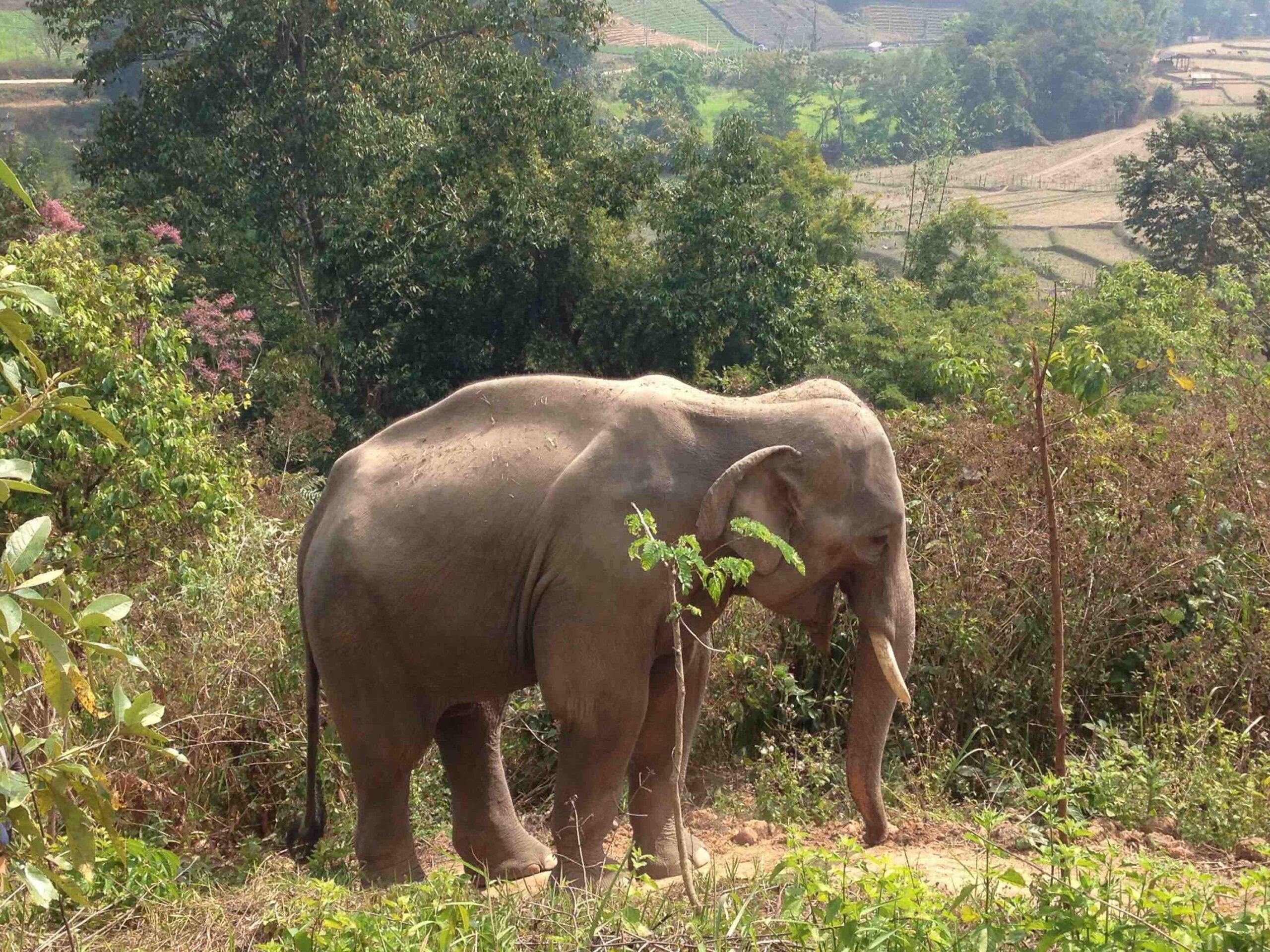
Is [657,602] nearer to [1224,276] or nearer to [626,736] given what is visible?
[626,736]

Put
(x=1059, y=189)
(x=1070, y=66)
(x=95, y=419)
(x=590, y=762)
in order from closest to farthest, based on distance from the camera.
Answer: (x=95, y=419) → (x=590, y=762) → (x=1059, y=189) → (x=1070, y=66)

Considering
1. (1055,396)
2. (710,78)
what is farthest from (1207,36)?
(1055,396)

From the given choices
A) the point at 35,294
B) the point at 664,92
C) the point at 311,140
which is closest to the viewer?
the point at 35,294

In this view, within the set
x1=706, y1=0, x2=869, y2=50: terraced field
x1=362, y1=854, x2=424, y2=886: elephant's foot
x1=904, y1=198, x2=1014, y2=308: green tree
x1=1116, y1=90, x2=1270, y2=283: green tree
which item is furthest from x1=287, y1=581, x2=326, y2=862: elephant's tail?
x1=706, y1=0, x2=869, y2=50: terraced field

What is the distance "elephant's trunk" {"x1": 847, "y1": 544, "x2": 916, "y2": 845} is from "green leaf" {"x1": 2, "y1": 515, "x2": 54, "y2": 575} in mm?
2743

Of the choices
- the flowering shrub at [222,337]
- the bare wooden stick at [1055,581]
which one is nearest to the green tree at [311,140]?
the flowering shrub at [222,337]

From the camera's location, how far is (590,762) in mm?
4680

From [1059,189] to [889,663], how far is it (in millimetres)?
54181

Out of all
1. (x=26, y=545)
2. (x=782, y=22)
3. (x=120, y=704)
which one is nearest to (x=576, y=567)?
(x=120, y=704)

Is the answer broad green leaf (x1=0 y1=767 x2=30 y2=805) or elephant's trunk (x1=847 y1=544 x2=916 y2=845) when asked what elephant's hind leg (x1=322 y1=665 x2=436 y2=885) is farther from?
broad green leaf (x1=0 y1=767 x2=30 y2=805)

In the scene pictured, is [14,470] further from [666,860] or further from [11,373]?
[666,860]

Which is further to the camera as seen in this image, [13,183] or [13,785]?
[13,785]

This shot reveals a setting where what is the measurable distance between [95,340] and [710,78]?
251 ft

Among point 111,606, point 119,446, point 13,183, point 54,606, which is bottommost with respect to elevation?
point 119,446
